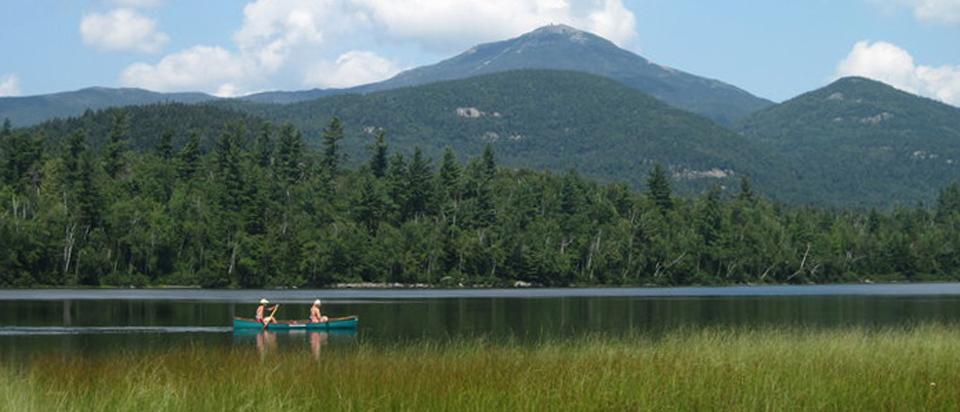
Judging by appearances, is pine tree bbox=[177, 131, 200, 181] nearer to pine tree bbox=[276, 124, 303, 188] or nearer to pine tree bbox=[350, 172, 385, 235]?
pine tree bbox=[276, 124, 303, 188]

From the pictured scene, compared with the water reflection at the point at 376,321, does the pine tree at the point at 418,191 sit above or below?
above

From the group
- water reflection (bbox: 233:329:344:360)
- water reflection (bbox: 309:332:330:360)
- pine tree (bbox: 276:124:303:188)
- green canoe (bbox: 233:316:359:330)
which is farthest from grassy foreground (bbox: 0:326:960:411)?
pine tree (bbox: 276:124:303:188)

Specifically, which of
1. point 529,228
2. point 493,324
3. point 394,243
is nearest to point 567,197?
point 529,228

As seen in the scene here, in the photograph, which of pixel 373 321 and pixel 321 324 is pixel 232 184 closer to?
pixel 373 321

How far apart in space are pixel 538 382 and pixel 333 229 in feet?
454

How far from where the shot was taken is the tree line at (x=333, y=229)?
489 ft

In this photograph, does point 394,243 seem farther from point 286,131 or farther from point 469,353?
point 469,353

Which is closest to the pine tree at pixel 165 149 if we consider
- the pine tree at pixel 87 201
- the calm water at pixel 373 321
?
the pine tree at pixel 87 201

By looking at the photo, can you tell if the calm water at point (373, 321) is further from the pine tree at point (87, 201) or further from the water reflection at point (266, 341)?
the pine tree at point (87, 201)

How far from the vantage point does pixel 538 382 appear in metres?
26.3

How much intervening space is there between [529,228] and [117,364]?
14639cm

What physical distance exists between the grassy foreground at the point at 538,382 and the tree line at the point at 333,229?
382 feet

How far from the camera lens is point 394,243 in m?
164

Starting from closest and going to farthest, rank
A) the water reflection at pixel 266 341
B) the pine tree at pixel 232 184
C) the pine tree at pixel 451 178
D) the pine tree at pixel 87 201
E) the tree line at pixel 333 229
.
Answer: the water reflection at pixel 266 341
the pine tree at pixel 87 201
the tree line at pixel 333 229
the pine tree at pixel 232 184
the pine tree at pixel 451 178
